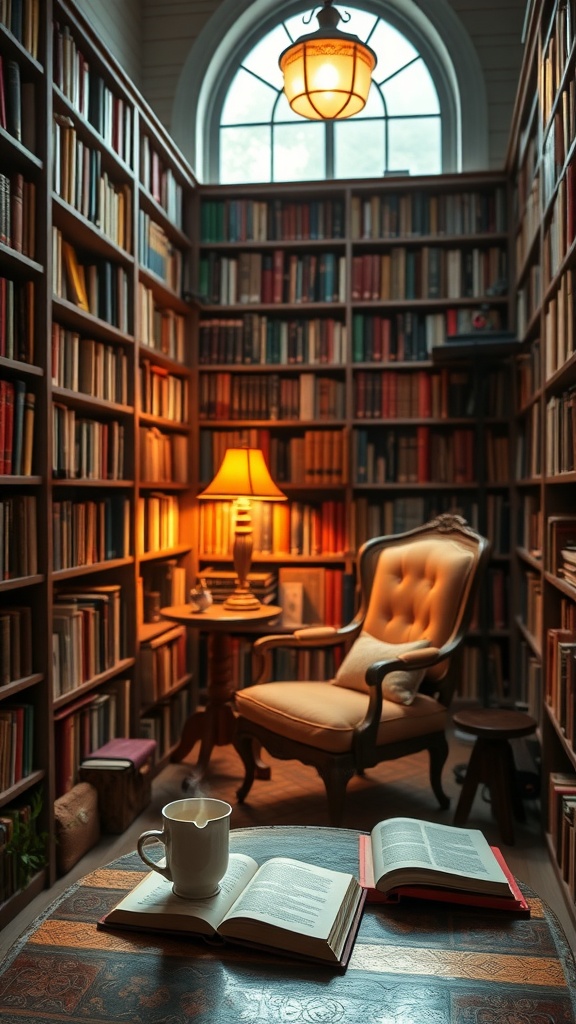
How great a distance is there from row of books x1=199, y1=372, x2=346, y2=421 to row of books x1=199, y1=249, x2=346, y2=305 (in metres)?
0.42

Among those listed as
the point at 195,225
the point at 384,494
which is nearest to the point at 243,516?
the point at 384,494

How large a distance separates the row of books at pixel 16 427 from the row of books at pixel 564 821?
1844 mm

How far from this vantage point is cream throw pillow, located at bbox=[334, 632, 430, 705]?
3.10 metres

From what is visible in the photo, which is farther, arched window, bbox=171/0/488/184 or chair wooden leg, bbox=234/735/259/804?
arched window, bbox=171/0/488/184

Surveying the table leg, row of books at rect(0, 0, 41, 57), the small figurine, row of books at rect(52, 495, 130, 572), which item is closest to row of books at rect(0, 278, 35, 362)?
row of books at rect(52, 495, 130, 572)

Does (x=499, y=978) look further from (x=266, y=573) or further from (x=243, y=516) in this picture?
(x=266, y=573)

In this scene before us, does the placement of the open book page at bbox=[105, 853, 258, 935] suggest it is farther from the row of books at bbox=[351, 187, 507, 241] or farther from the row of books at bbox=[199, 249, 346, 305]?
the row of books at bbox=[351, 187, 507, 241]

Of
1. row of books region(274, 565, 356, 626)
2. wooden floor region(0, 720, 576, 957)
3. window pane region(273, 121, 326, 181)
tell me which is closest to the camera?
wooden floor region(0, 720, 576, 957)

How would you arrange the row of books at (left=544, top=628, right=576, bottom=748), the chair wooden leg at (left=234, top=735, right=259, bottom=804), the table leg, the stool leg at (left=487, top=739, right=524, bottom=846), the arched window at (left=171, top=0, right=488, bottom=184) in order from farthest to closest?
1. the arched window at (left=171, top=0, right=488, bottom=184)
2. the table leg
3. the chair wooden leg at (left=234, top=735, right=259, bottom=804)
4. the stool leg at (left=487, top=739, right=524, bottom=846)
5. the row of books at (left=544, top=628, right=576, bottom=748)

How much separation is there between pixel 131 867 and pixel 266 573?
2.88m

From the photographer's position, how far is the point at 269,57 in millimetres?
4930

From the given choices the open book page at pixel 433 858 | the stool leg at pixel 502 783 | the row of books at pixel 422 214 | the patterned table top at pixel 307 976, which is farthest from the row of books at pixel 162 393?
the patterned table top at pixel 307 976

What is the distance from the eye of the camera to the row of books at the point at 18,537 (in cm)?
241

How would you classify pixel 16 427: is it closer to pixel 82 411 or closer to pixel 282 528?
pixel 82 411
